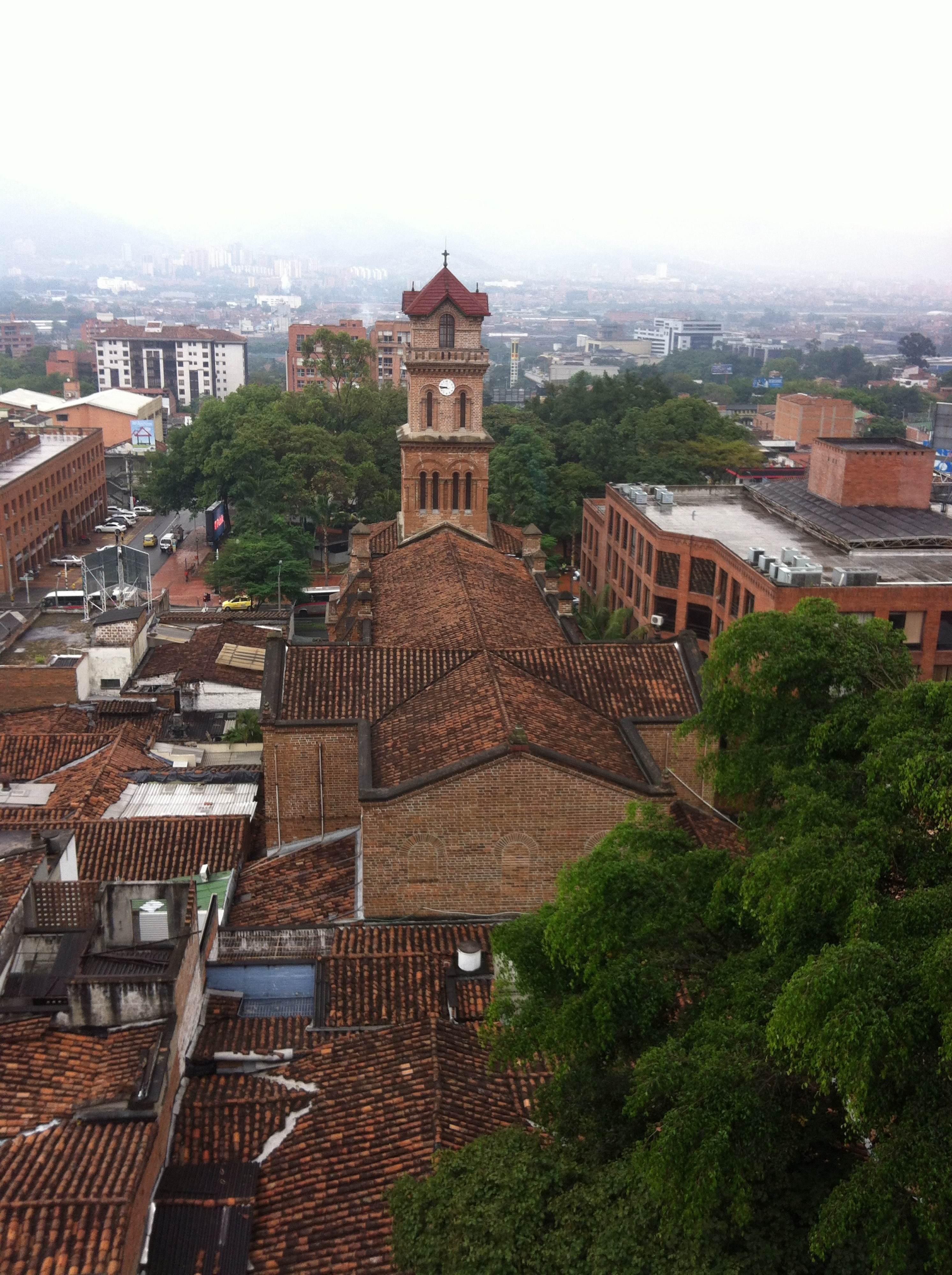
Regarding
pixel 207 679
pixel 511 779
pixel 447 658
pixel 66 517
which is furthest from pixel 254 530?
pixel 511 779

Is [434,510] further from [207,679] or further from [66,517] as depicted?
[66,517]

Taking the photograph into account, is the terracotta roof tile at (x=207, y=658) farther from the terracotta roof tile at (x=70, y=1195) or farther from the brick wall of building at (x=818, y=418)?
the brick wall of building at (x=818, y=418)

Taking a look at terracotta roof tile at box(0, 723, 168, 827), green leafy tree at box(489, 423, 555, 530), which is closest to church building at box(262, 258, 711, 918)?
terracotta roof tile at box(0, 723, 168, 827)

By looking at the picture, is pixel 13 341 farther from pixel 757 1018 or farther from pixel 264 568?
pixel 757 1018

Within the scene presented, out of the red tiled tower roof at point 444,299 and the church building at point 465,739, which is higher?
the red tiled tower roof at point 444,299

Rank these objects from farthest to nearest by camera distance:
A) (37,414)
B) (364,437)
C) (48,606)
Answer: (37,414) → (364,437) → (48,606)

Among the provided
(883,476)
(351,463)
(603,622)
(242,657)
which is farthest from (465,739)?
(351,463)

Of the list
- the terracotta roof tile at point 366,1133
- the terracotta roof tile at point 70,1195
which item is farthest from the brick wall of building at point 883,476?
the terracotta roof tile at point 70,1195

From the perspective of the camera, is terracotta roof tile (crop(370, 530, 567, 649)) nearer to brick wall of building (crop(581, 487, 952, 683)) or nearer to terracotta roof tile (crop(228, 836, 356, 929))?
terracotta roof tile (crop(228, 836, 356, 929))
